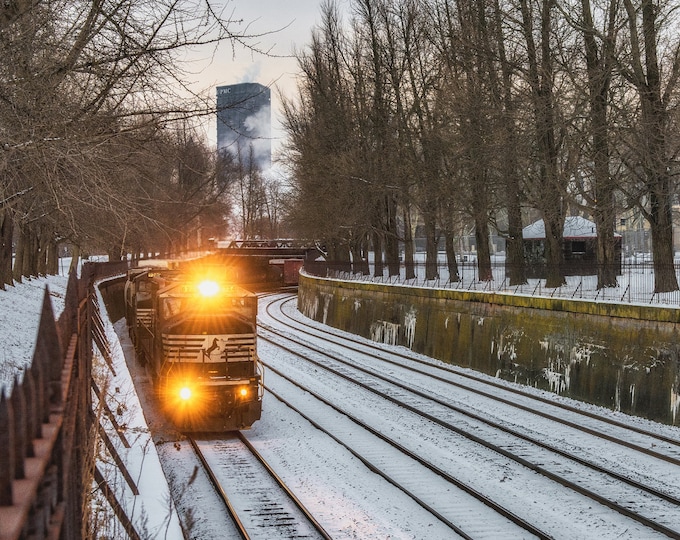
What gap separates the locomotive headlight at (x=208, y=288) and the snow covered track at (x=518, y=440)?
383 cm

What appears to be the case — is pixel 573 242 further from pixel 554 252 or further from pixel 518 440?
pixel 518 440

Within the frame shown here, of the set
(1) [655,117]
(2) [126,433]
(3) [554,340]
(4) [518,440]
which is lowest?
(4) [518,440]

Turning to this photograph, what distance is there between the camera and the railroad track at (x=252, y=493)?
1037cm

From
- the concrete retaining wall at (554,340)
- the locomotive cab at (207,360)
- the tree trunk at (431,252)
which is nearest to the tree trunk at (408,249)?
the tree trunk at (431,252)

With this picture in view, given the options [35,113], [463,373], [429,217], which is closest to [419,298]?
[463,373]

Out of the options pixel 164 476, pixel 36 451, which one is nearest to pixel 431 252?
pixel 164 476

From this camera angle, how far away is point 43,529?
246 cm

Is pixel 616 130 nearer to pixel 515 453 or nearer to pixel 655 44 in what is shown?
pixel 655 44

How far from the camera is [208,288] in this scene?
1612 centimetres

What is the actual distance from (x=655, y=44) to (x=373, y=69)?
2230 centimetres

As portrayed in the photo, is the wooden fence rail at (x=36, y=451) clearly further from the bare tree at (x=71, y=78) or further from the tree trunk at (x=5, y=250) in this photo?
the tree trunk at (x=5, y=250)

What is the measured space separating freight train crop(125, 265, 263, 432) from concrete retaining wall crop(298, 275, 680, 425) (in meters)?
9.29

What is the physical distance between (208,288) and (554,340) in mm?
10688

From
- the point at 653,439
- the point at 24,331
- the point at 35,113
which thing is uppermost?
the point at 35,113
